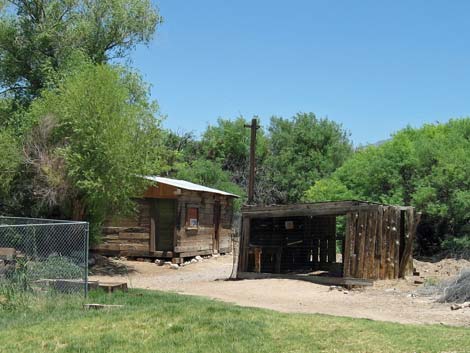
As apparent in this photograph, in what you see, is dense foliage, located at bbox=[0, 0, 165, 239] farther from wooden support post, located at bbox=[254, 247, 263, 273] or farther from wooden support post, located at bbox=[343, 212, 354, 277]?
wooden support post, located at bbox=[343, 212, 354, 277]

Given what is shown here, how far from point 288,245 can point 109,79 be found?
8.40m

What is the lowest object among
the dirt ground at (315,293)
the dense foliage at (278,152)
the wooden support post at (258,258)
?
the dirt ground at (315,293)

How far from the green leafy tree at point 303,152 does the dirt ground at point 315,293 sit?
20.5m

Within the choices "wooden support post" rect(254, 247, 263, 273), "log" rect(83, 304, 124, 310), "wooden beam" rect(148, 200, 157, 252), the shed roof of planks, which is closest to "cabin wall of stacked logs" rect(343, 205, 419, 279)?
the shed roof of planks

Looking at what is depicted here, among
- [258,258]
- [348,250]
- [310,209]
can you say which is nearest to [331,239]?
[258,258]

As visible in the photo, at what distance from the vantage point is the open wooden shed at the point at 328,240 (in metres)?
18.0

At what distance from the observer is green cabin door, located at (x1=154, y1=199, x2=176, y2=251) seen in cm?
2536

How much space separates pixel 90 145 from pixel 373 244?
29.7 ft

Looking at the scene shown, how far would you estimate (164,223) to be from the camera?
25484mm

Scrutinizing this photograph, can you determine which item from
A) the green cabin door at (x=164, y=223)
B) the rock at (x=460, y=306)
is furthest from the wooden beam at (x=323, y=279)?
the green cabin door at (x=164, y=223)

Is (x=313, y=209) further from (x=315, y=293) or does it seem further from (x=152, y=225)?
(x=152, y=225)

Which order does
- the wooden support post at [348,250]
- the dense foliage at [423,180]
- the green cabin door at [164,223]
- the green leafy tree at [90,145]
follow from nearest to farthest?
the wooden support post at [348,250] → the green leafy tree at [90,145] → the dense foliage at [423,180] → the green cabin door at [164,223]

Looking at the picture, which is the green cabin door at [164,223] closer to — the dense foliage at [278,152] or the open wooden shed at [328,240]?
the open wooden shed at [328,240]

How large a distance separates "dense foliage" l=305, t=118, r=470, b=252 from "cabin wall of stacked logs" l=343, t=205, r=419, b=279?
4.83m
